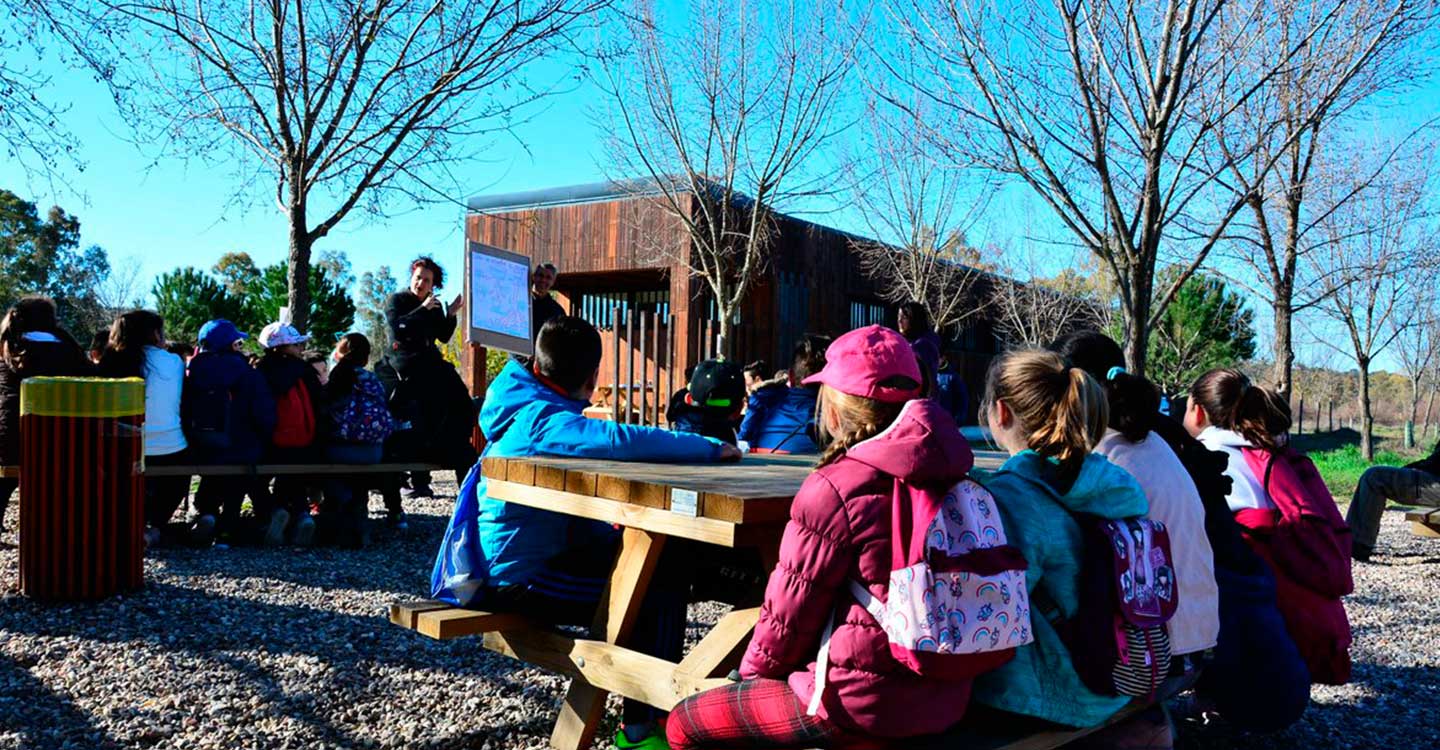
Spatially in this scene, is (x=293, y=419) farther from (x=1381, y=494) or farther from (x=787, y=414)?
(x=1381, y=494)

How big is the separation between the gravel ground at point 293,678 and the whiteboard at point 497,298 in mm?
1897

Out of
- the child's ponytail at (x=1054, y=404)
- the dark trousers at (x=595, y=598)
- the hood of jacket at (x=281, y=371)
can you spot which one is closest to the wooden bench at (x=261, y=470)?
the hood of jacket at (x=281, y=371)

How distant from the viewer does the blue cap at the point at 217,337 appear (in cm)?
662

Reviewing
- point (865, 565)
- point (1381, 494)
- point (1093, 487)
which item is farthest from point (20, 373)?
point (1381, 494)

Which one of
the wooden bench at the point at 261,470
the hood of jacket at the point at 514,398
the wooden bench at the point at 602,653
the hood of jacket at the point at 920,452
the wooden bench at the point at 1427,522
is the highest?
the hood of jacket at the point at 514,398

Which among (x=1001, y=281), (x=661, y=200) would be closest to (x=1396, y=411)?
(x=1001, y=281)

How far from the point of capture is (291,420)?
673 centimetres

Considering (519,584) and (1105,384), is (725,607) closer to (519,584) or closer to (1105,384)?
(519,584)

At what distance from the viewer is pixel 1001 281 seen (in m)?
30.0

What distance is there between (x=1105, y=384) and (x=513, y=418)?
74.3 inches

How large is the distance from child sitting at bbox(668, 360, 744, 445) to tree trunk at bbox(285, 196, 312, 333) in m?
4.24

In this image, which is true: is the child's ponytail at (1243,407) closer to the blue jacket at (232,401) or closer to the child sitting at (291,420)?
the child sitting at (291,420)

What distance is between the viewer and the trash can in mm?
4660

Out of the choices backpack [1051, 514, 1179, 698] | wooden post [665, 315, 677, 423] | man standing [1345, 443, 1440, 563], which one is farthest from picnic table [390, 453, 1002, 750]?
wooden post [665, 315, 677, 423]
